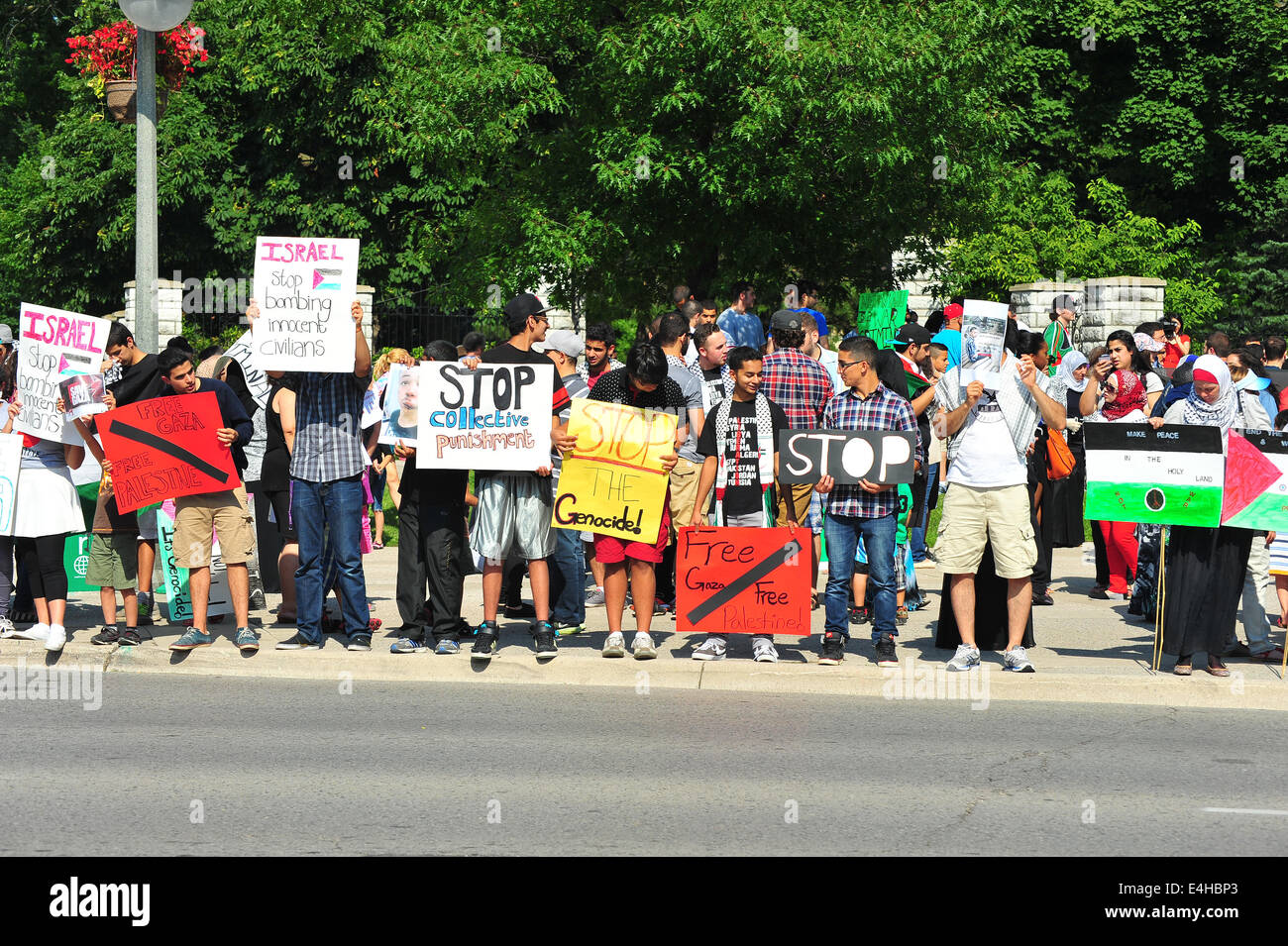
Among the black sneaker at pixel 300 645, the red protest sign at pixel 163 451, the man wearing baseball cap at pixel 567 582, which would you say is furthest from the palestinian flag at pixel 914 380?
the red protest sign at pixel 163 451

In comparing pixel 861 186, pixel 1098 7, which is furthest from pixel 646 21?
pixel 1098 7

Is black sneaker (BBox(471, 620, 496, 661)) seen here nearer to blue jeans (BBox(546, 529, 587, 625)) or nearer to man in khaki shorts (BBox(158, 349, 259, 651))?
blue jeans (BBox(546, 529, 587, 625))

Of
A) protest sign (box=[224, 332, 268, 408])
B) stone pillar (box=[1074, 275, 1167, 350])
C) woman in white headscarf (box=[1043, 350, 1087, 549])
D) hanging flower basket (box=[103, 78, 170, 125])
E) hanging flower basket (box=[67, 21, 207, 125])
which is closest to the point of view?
protest sign (box=[224, 332, 268, 408])

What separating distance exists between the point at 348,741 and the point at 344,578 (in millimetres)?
2292

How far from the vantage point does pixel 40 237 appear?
111 ft

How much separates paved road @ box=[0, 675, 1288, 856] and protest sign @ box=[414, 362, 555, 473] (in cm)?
148

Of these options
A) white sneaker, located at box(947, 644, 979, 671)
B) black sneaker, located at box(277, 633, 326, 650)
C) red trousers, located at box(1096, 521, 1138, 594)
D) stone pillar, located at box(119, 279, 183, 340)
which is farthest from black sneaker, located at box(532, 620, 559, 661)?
stone pillar, located at box(119, 279, 183, 340)

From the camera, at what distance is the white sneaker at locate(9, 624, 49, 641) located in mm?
10133

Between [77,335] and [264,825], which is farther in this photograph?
[77,335]

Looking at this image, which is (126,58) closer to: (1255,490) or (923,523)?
(923,523)

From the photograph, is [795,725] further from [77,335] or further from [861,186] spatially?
[861,186]

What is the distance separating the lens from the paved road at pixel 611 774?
20.7ft

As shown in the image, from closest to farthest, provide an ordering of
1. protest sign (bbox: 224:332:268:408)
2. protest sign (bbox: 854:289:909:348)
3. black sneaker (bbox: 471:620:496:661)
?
1. black sneaker (bbox: 471:620:496:661)
2. protest sign (bbox: 224:332:268:408)
3. protest sign (bbox: 854:289:909:348)

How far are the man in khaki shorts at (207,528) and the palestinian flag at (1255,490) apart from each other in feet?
20.5
